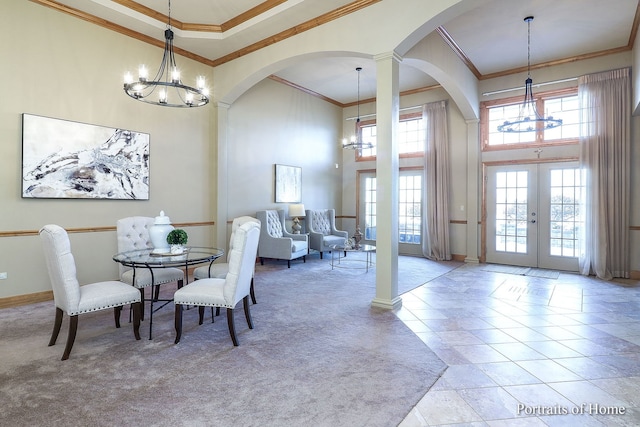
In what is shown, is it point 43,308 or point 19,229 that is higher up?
point 19,229

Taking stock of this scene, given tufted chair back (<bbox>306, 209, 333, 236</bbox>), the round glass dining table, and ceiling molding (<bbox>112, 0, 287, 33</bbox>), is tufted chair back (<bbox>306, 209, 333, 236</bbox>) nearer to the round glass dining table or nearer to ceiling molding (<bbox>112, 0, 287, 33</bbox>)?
ceiling molding (<bbox>112, 0, 287, 33</bbox>)

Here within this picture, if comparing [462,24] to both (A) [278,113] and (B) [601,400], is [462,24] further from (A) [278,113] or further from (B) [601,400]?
(B) [601,400]

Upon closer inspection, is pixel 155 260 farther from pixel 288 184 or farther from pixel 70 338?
pixel 288 184

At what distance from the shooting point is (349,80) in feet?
24.1

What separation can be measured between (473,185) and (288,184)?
392cm

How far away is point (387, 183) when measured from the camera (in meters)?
3.90

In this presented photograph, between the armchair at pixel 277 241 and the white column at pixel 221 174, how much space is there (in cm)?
80

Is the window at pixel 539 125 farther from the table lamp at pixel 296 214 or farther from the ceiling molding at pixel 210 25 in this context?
the ceiling molding at pixel 210 25

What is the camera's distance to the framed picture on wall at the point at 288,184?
7403 mm

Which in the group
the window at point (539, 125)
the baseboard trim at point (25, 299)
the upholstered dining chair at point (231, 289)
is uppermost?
the window at point (539, 125)

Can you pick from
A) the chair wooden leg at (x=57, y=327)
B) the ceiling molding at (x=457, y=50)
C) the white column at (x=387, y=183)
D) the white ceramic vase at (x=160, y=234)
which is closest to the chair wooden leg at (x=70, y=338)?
the chair wooden leg at (x=57, y=327)

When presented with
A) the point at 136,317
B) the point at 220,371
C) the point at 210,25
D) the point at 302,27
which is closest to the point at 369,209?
the point at 302,27

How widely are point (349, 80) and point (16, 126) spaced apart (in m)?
5.64

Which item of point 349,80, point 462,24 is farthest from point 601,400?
point 349,80
